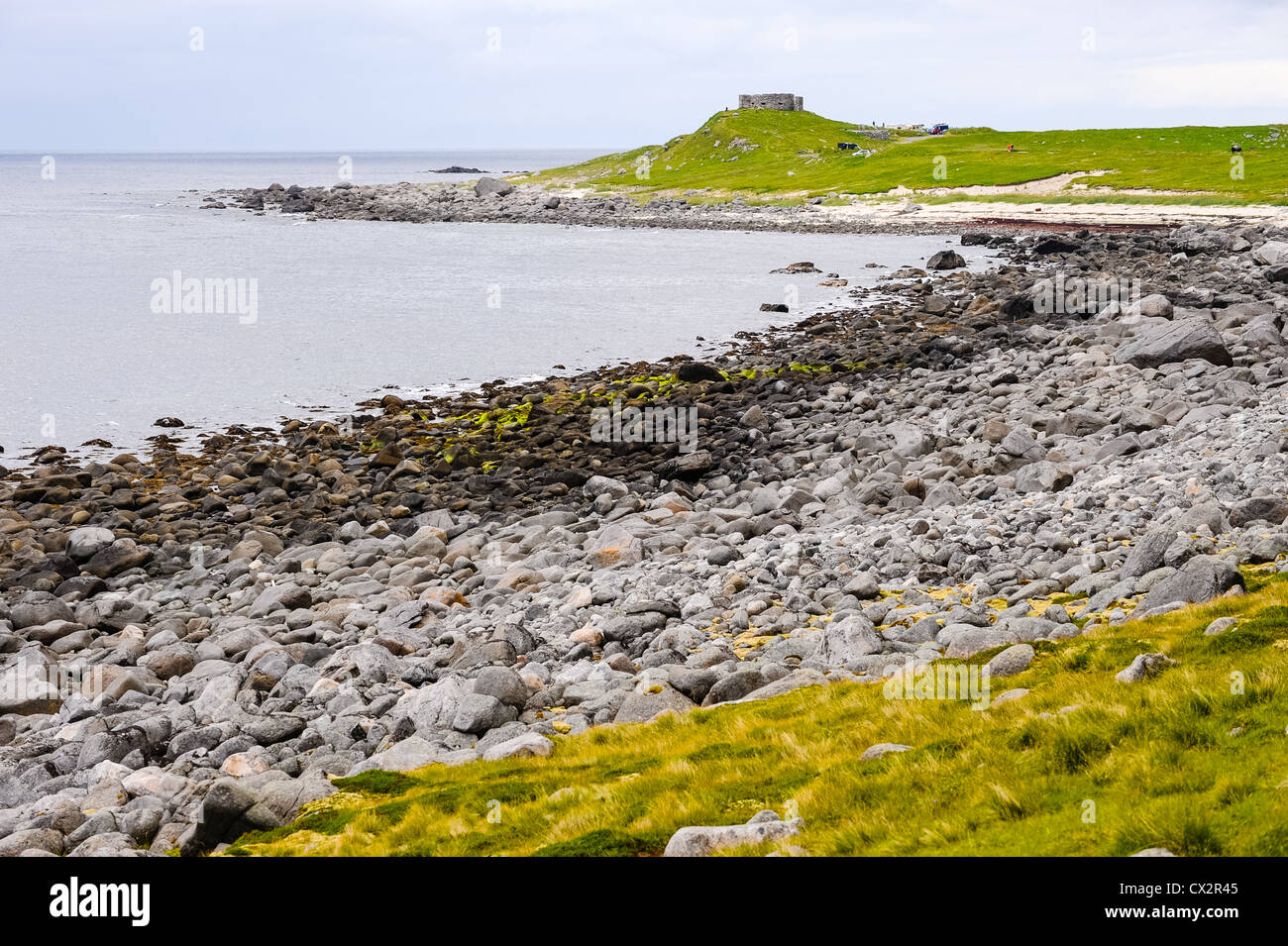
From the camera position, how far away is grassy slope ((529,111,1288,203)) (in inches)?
4328

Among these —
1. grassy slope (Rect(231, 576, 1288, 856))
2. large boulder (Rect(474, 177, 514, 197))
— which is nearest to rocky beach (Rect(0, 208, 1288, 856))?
grassy slope (Rect(231, 576, 1288, 856))

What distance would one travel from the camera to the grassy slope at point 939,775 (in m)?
7.43

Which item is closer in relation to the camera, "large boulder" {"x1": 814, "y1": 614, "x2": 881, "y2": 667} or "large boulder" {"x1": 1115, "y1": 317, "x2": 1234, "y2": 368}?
"large boulder" {"x1": 814, "y1": 614, "x2": 881, "y2": 667}

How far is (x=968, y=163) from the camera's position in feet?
486

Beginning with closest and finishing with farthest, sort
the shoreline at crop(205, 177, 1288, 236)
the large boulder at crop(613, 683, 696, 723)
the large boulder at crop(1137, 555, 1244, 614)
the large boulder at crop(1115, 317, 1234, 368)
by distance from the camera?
1. the large boulder at crop(613, 683, 696, 723)
2. the large boulder at crop(1137, 555, 1244, 614)
3. the large boulder at crop(1115, 317, 1234, 368)
4. the shoreline at crop(205, 177, 1288, 236)

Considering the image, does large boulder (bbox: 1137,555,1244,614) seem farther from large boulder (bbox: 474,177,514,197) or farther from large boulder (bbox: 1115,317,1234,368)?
large boulder (bbox: 474,177,514,197)

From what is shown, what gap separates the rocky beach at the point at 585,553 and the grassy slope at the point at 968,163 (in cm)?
7342

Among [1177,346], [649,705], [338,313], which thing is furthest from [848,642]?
[338,313]

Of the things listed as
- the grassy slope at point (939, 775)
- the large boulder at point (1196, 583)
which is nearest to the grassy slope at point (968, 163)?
the large boulder at point (1196, 583)

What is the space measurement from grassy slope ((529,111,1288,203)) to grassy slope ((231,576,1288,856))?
94.3m

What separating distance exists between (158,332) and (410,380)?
21.6 m

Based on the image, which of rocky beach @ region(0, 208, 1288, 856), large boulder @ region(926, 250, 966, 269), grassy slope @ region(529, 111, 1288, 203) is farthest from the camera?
grassy slope @ region(529, 111, 1288, 203)

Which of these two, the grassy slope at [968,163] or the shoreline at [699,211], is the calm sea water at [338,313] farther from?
the grassy slope at [968,163]

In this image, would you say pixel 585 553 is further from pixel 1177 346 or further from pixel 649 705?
pixel 1177 346
